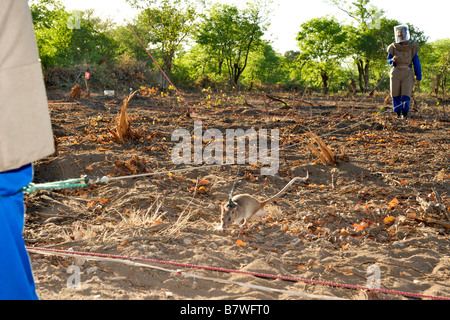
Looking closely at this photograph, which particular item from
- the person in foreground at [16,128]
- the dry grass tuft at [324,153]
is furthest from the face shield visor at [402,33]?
the person in foreground at [16,128]

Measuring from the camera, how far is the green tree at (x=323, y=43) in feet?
105

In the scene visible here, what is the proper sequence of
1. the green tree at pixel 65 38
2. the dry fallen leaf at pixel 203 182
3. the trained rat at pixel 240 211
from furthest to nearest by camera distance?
the green tree at pixel 65 38 → the dry fallen leaf at pixel 203 182 → the trained rat at pixel 240 211

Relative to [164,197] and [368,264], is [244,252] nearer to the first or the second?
[368,264]

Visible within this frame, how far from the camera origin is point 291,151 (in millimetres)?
6684

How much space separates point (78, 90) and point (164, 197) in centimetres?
998

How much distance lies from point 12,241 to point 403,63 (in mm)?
8400

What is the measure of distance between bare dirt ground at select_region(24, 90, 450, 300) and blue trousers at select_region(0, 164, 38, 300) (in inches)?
29.2

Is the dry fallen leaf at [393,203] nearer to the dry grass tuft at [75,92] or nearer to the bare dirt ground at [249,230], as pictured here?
the bare dirt ground at [249,230]

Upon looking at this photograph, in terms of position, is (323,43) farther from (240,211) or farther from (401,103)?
(240,211)

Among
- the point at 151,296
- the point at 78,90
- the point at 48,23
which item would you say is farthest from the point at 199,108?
the point at 48,23

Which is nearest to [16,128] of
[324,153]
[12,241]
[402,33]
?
[12,241]

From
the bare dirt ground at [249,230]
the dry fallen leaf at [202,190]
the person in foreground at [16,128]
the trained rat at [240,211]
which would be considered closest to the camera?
the person in foreground at [16,128]

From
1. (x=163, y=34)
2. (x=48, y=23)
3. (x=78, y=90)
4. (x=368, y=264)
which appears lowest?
(x=368, y=264)

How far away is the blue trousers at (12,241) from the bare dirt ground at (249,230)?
0.74 metres
